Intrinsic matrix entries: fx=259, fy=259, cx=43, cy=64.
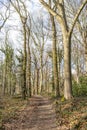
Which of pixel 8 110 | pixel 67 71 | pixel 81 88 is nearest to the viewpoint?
pixel 8 110

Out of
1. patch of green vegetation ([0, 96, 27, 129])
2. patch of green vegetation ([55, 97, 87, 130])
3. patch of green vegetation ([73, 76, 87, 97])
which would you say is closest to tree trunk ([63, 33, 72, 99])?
patch of green vegetation ([55, 97, 87, 130])

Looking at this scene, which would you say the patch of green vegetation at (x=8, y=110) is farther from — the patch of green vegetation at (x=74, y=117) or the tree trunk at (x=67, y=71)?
the tree trunk at (x=67, y=71)

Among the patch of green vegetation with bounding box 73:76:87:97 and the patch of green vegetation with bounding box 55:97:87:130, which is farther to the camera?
the patch of green vegetation with bounding box 73:76:87:97

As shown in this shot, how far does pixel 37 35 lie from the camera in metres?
46.2

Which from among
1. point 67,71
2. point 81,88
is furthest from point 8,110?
point 81,88

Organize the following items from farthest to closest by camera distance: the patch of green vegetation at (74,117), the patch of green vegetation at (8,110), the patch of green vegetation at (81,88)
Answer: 1. the patch of green vegetation at (81,88)
2. the patch of green vegetation at (8,110)
3. the patch of green vegetation at (74,117)

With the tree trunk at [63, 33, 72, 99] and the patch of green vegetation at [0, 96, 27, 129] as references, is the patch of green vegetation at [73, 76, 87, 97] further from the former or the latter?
the patch of green vegetation at [0, 96, 27, 129]

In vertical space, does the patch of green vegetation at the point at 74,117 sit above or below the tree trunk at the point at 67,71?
below

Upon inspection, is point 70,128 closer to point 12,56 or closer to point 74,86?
point 74,86

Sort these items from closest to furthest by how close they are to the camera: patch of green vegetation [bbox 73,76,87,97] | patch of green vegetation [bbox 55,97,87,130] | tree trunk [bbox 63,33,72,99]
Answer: patch of green vegetation [bbox 55,97,87,130] < tree trunk [bbox 63,33,72,99] < patch of green vegetation [bbox 73,76,87,97]

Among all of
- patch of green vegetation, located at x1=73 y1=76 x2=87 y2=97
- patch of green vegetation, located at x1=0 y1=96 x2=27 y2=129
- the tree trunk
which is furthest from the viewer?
patch of green vegetation, located at x1=73 y1=76 x2=87 y2=97

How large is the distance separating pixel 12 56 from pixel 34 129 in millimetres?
38028

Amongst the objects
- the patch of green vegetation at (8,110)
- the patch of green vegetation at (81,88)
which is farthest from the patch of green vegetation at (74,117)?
the patch of green vegetation at (81,88)

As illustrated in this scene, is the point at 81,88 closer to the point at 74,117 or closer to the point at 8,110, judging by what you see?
the point at 8,110
